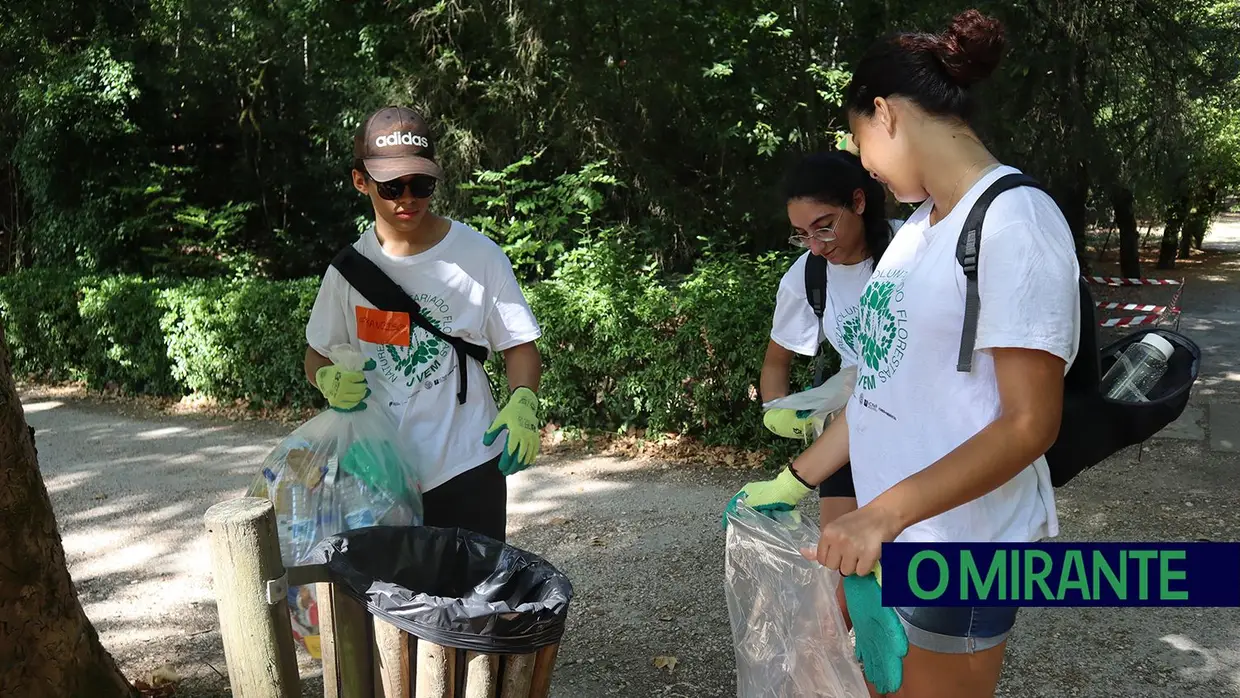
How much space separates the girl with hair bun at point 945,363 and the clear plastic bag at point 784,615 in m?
0.20

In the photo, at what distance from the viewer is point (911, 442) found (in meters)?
1.60

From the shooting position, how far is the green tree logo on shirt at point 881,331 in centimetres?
161

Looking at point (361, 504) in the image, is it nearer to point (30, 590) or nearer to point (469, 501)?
point (469, 501)

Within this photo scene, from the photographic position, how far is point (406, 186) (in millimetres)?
2496

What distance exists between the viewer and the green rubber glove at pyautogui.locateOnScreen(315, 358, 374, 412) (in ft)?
8.31

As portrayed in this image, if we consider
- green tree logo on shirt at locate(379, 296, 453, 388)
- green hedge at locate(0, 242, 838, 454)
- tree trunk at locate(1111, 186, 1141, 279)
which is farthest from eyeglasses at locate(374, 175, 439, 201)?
tree trunk at locate(1111, 186, 1141, 279)

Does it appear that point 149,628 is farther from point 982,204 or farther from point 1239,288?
point 1239,288

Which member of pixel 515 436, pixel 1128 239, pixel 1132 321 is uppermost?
pixel 515 436

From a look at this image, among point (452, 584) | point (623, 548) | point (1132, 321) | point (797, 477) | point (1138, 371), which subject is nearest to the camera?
point (1138, 371)

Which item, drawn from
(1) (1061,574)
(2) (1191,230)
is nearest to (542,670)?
(1) (1061,574)

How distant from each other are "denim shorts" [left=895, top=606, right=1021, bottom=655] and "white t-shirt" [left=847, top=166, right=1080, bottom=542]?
0.42ft

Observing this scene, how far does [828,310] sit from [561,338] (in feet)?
12.7

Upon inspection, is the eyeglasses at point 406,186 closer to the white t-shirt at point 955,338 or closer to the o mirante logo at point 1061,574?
the white t-shirt at point 955,338

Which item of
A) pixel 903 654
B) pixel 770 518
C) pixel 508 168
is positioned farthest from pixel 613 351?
pixel 903 654
